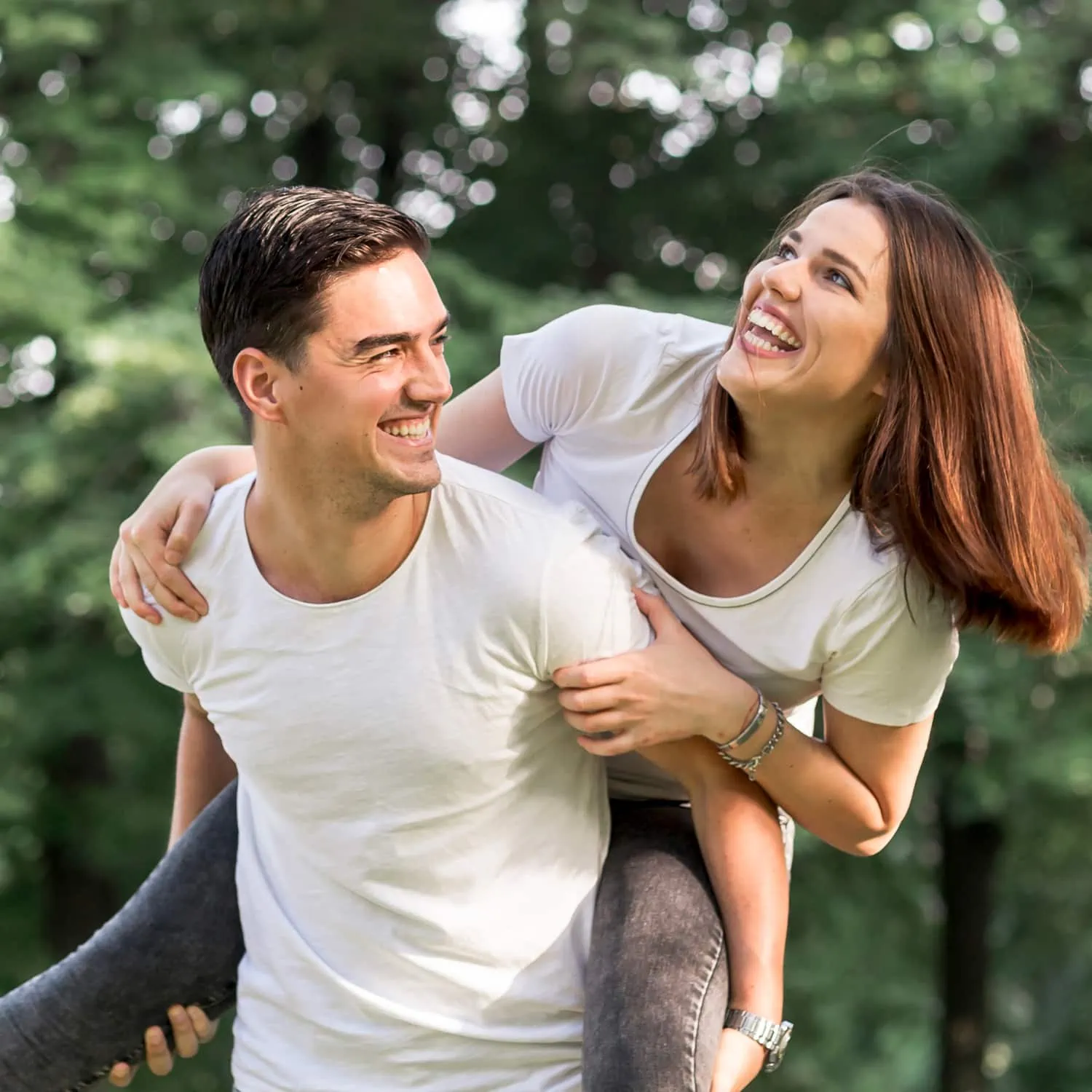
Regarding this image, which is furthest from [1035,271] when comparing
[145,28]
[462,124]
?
[145,28]

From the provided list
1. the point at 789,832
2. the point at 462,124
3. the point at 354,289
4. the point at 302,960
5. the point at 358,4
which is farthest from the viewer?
the point at 462,124

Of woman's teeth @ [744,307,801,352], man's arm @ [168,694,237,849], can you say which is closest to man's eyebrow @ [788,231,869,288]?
woman's teeth @ [744,307,801,352]

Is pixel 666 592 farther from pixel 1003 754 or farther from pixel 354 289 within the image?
pixel 1003 754

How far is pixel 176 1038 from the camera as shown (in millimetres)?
2209

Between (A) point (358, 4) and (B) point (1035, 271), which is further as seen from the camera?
(A) point (358, 4)

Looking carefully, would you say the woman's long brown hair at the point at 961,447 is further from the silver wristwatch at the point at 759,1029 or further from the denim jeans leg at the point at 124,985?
the denim jeans leg at the point at 124,985

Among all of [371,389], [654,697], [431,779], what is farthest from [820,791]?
[371,389]

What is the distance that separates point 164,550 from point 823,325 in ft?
2.91

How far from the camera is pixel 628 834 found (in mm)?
2090

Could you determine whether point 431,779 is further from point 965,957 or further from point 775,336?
point 965,957

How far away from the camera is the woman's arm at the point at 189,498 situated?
79.2 inches

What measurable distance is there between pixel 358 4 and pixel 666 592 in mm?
5394

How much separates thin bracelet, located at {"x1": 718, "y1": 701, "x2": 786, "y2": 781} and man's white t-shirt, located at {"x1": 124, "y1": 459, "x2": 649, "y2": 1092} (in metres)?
0.21

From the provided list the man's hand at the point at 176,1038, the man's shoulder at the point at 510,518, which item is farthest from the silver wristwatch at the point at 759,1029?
the man's hand at the point at 176,1038
